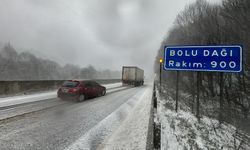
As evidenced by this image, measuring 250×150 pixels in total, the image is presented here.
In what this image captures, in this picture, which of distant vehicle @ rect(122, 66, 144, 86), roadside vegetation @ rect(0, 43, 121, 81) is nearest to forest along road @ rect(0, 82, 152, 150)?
distant vehicle @ rect(122, 66, 144, 86)

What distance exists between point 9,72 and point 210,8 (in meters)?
67.0

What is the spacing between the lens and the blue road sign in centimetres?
752

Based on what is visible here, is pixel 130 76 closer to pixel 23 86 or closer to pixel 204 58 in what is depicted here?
pixel 23 86

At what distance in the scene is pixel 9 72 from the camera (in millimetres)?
60531

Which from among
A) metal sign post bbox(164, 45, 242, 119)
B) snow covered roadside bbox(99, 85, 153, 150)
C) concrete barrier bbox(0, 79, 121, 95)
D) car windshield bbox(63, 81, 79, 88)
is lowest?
snow covered roadside bbox(99, 85, 153, 150)

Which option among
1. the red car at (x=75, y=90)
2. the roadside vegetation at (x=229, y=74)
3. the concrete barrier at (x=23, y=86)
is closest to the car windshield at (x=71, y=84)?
the red car at (x=75, y=90)

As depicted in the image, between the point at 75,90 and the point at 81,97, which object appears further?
the point at 81,97

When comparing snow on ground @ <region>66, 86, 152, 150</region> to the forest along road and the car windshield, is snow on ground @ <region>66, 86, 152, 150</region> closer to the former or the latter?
the forest along road

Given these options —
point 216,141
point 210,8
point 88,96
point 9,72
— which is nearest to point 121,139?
point 216,141

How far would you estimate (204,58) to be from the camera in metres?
8.35

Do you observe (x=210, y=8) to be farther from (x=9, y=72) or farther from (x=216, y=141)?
(x=9, y=72)

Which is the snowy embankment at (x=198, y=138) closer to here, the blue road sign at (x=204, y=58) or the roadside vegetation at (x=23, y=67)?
the blue road sign at (x=204, y=58)

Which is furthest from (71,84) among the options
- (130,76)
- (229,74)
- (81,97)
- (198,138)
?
(130,76)

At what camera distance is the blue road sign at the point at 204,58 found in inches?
296
